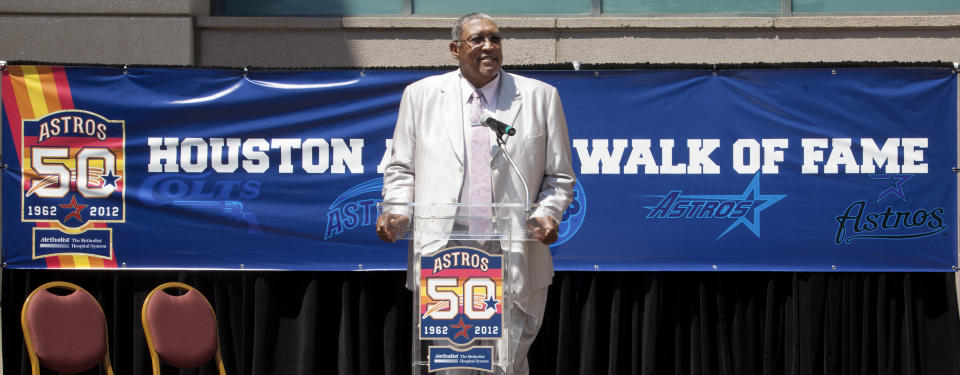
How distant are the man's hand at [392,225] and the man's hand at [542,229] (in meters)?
0.42

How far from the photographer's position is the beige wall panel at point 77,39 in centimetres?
631

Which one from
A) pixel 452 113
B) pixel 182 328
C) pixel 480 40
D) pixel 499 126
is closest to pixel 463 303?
pixel 499 126

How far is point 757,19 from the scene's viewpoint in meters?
6.34

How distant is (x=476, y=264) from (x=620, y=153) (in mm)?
2553

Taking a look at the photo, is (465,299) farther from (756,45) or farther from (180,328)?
(756,45)

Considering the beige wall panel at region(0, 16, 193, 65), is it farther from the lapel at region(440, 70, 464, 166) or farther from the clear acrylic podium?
the clear acrylic podium

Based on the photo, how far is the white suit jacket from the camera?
3875 mm

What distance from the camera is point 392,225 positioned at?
3584 millimetres

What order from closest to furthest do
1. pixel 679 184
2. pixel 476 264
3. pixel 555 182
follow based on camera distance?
1. pixel 476 264
2. pixel 555 182
3. pixel 679 184

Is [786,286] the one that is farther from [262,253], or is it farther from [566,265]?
[262,253]

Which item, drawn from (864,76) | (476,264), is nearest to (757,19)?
(864,76)

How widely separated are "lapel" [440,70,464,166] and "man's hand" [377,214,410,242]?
15.1 inches

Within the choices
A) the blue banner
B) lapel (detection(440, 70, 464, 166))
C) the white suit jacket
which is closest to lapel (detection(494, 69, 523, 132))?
the white suit jacket

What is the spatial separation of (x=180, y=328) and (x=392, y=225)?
218 centimetres
